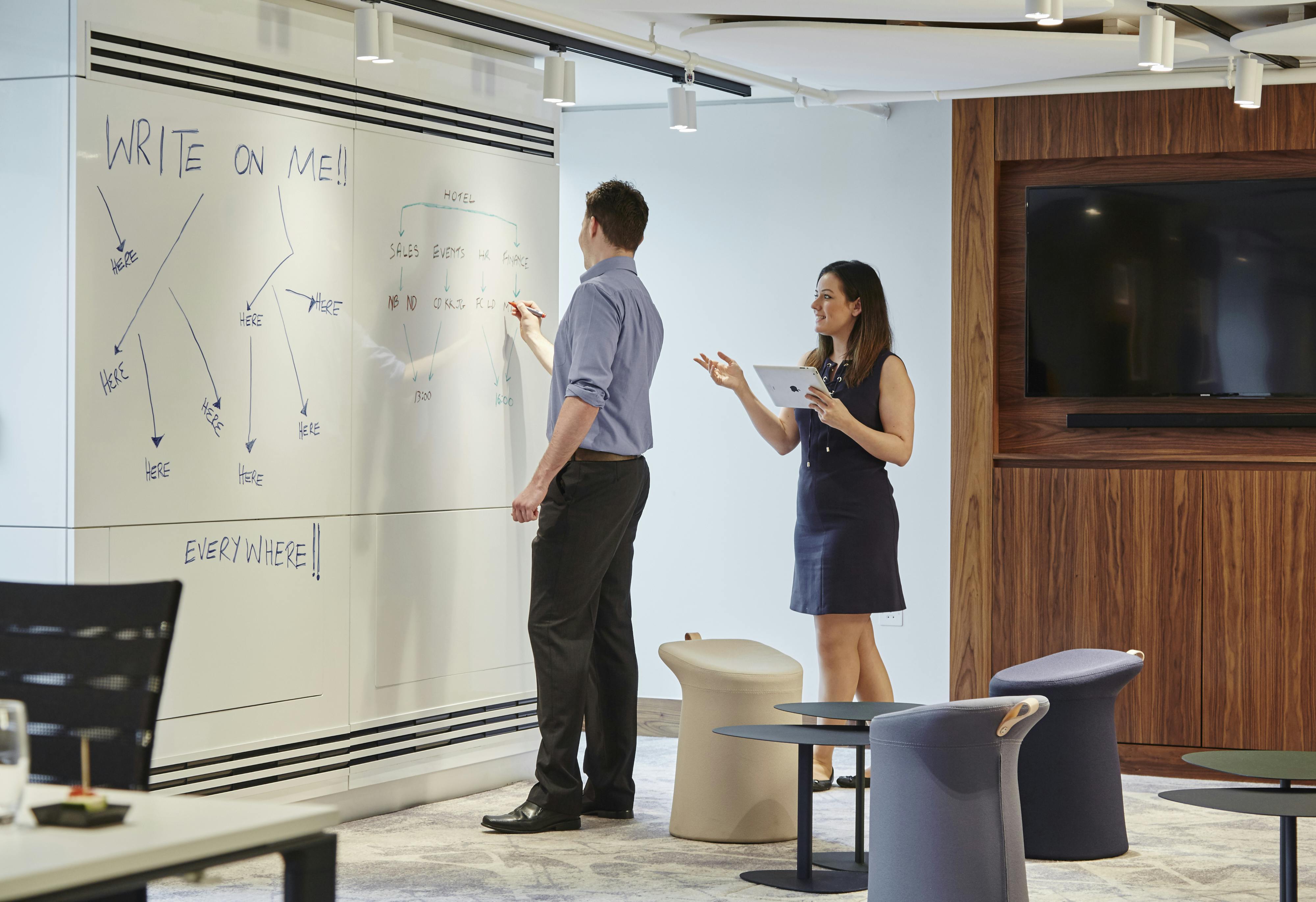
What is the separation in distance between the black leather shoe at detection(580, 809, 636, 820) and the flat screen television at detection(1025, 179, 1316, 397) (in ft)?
7.81

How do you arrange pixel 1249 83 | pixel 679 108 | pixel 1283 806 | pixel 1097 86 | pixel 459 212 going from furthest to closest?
pixel 1097 86
pixel 679 108
pixel 1249 83
pixel 459 212
pixel 1283 806

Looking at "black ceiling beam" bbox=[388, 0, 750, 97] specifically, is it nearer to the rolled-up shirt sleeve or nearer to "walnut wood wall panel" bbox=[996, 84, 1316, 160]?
the rolled-up shirt sleeve

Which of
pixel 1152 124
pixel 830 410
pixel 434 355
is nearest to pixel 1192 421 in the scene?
pixel 1152 124

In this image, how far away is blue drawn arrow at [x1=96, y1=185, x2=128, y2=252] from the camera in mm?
3807

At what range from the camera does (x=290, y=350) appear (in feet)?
14.4

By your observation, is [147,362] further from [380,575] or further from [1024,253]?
[1024,253]

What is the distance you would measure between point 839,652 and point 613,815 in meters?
0.89

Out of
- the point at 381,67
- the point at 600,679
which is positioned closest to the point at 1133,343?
the point at 600,679

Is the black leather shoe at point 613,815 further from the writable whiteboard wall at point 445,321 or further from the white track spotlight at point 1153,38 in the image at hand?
the white track spotlight at point 1153,38

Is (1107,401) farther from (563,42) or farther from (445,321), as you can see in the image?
(445,321)

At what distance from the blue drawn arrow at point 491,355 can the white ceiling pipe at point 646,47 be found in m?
1.01

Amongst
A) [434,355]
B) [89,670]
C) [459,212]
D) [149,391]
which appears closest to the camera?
[89,670]

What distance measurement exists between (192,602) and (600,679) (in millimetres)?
1304

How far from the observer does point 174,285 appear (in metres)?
4.01
